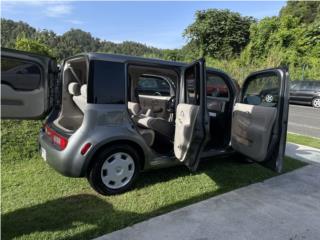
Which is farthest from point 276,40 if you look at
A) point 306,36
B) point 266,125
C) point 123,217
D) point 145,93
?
point 123,217

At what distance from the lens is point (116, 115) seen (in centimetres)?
331

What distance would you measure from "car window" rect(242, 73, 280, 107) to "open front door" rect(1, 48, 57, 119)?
2.80m

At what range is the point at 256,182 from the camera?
411 centimetres

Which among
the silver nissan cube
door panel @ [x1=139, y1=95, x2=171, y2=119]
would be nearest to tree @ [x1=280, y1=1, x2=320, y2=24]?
door panel @ [x1=139, y1=95, x2=171, y2=119]

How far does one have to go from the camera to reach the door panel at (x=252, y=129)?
11.5 ft

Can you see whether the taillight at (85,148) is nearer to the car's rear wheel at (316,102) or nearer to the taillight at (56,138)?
the taillight at (56,138)

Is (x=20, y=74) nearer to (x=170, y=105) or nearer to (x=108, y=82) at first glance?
(x=108, y=82)

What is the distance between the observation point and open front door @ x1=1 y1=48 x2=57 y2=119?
287 cm

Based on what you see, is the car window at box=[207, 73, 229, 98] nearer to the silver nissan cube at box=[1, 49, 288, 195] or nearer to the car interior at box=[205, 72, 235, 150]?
the car interior at box=[205, 72, 235, 150]

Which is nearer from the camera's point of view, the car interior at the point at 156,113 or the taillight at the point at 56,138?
the taillight at the point at 56,138

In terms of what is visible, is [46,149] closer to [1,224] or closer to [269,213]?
[1,224]

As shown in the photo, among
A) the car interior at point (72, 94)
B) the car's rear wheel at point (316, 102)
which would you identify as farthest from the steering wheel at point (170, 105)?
the car's rear wheel at point (316, 102)

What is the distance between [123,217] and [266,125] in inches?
82.0

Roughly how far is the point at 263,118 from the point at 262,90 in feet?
2.22
